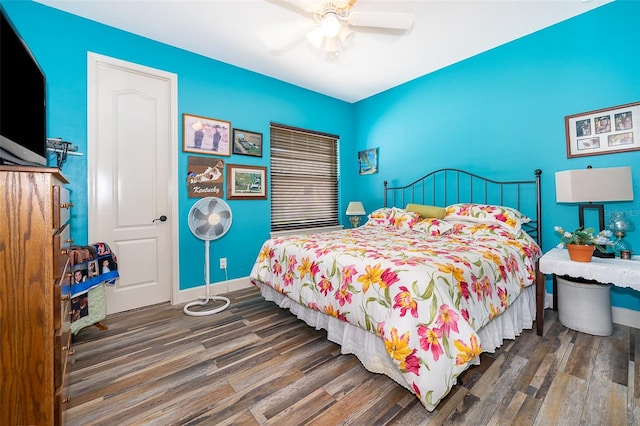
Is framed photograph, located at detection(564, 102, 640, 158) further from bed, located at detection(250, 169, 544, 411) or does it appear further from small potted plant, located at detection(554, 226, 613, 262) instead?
small potted plant, located at detection(554, 226, 613, 262)

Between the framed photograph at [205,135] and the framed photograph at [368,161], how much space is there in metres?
2.15

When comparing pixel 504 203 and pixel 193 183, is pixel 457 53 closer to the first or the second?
pixel 504 203

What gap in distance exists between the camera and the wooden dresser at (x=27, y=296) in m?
0.93

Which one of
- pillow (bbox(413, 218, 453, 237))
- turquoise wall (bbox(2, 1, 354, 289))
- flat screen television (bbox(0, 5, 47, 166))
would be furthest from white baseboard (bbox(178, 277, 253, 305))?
pillow (bbox(413, 218, 453, 237))

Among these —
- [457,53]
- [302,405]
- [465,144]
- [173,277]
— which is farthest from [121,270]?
[457,53]

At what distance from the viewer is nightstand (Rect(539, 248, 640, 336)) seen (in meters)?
1.87

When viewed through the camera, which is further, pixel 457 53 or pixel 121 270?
pixel 457 53

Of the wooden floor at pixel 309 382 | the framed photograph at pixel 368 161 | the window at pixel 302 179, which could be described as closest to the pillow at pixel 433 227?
the wooden floor at pixel 309 382

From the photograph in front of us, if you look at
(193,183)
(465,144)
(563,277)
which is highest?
(465,144)

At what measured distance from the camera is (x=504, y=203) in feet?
9.73

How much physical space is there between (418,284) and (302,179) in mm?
2887

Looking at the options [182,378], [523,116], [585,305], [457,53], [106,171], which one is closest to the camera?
[182,378]

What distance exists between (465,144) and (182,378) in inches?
138

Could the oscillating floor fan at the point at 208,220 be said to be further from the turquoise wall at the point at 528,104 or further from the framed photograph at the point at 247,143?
the turquoise wall at the point at 528,104
